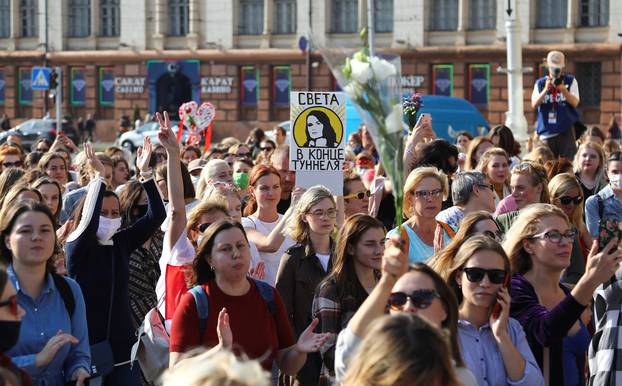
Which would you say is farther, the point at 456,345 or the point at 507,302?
the point at 507,302

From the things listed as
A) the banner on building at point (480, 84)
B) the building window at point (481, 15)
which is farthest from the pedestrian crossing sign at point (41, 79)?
the building window at point (481, 15)

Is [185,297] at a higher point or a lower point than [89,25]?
lower

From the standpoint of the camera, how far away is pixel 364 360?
3.81 meters

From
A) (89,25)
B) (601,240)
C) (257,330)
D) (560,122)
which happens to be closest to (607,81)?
(89,25)

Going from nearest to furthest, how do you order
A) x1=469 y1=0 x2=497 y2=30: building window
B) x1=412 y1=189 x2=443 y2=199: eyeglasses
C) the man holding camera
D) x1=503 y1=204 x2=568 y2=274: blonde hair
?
x1=503 y1=204 x2=568 y2=274: blonde hair, x1=412 y1=189 x2=443 y2=199: eyeglasses, the man holding camera, x1=469 y1=0 x2=497 y2=30: building window

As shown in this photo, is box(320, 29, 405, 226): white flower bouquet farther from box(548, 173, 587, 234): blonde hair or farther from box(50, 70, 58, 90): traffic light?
box(50, 70, 58, 90): traffic light

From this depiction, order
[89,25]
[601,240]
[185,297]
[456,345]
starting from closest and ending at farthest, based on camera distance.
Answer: [456,345] → [185,297] → [601,240] → [89,25]

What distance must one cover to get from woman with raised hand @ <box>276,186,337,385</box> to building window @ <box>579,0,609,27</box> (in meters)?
35.2

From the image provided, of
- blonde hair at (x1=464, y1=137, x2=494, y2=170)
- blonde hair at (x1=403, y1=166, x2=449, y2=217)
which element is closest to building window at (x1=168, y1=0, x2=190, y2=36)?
blonde hair at (x1=464, y1=137, x2=494, y2=170)

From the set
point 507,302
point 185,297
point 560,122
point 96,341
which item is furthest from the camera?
point 560,122

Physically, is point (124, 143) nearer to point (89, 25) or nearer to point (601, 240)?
point (89, 25)

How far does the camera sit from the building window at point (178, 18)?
48.8 meters

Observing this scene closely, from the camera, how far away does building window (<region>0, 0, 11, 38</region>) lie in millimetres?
52369

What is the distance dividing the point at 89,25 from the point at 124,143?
31.3 feet
